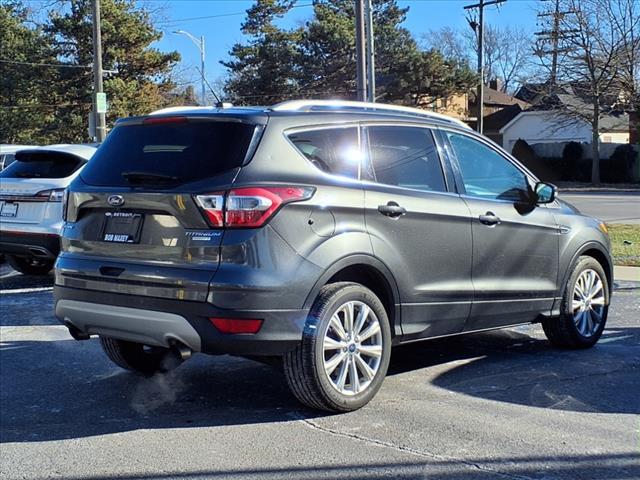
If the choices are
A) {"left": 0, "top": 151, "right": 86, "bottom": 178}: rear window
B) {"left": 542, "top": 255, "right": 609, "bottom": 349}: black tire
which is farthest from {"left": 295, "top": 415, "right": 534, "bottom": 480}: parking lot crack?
{"left": 0, "top": 151, "right": 86, "bottom": 178}: rear window

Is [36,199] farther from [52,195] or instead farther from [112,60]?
[112,60]

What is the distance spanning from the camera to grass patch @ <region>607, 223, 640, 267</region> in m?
11.7

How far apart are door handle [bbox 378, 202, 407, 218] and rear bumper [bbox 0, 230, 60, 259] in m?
5.43

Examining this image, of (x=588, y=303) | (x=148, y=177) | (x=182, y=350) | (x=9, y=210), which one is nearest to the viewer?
(x=182, y=350)

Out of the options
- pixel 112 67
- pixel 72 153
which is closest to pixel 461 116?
pixel 112 67

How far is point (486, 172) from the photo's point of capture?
593cm

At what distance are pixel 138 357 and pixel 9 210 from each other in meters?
4.54

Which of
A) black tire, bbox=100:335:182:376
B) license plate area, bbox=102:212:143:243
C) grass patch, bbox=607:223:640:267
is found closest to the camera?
license plate area, bbox=102:212:143:243

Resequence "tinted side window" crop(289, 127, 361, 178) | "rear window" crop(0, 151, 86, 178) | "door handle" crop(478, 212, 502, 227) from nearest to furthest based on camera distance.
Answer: "tinted side window" crop(289, 127, 361, 178) < "door handle" crop(478, 212, 502, 227) < "rear window" crop(0, 151, 86, 178)

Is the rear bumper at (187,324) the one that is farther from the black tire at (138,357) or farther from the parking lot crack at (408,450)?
the black tire at (138,357)

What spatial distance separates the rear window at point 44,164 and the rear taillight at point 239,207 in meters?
5.77

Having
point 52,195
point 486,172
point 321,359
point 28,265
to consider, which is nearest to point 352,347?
point 321,359

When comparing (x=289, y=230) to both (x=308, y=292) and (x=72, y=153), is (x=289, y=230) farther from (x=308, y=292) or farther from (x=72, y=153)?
(x=72, y=153)

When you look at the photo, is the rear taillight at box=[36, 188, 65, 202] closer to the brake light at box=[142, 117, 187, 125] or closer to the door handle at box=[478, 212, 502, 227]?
the brake light at box=[142, 117, 187, 125]
